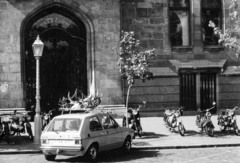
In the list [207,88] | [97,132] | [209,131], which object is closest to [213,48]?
[207,88]

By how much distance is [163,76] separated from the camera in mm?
25594

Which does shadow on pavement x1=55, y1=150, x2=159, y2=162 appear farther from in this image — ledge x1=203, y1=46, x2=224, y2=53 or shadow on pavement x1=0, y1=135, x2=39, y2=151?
ledge x1=203, y1=46, x2=224, y2=53

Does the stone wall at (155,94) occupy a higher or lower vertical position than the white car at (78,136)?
higher

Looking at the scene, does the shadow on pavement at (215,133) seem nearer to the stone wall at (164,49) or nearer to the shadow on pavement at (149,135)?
the shadow on pavement at (149,135)

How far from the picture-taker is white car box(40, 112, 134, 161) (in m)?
12.6

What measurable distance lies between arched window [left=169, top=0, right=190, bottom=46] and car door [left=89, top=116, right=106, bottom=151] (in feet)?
45.0

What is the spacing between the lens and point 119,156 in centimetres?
1406

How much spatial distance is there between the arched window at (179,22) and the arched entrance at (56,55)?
17.5 ft

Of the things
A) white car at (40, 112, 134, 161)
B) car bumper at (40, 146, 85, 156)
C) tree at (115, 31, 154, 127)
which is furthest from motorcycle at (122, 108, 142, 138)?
car bumper at (40, 146, 85, 156)

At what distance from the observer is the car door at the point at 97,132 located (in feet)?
43.0

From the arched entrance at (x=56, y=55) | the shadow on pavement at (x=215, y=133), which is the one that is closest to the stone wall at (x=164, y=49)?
the arched entrance at (x=56, y=55)

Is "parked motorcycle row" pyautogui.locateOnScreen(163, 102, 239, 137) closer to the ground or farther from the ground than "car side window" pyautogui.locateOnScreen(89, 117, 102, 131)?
closer to the ground

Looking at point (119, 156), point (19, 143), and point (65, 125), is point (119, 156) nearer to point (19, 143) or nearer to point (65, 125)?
point (65, 125)

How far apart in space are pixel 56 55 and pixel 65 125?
12.3 m
